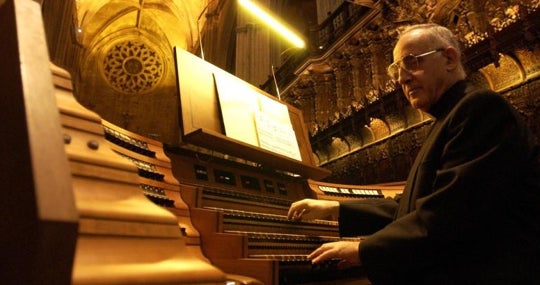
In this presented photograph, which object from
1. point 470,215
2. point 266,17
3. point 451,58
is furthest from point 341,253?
point 266,17

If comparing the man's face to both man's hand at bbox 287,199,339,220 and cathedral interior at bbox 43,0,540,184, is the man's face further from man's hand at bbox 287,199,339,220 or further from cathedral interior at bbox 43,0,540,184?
cathedral interior at bbox 43,0,540,184

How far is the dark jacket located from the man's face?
248mm

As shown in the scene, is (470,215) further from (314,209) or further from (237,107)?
(237,107)

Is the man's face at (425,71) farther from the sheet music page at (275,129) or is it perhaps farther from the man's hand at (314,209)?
the sheet music page at (275,129)

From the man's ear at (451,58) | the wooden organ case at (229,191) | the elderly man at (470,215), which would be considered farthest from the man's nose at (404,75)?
the wooden organ case at (229,191)

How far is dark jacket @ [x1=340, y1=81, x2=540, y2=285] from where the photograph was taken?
127 centimetres

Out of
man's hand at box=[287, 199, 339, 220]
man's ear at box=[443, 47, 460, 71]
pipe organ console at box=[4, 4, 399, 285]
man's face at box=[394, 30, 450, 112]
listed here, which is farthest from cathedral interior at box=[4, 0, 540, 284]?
man's ear at box=[443, 47, 460, 71]

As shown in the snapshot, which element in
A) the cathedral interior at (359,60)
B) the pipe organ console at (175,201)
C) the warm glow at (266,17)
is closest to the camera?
the pipe organ console at (175,201)

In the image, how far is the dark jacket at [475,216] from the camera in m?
1.27

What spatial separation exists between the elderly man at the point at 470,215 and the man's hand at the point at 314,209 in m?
0.51

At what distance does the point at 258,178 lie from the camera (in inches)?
98.0

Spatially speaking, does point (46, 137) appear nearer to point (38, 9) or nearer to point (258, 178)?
point (38, 9)

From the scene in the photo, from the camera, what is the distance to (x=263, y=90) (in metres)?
7.07

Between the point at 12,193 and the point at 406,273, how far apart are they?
127 cm
